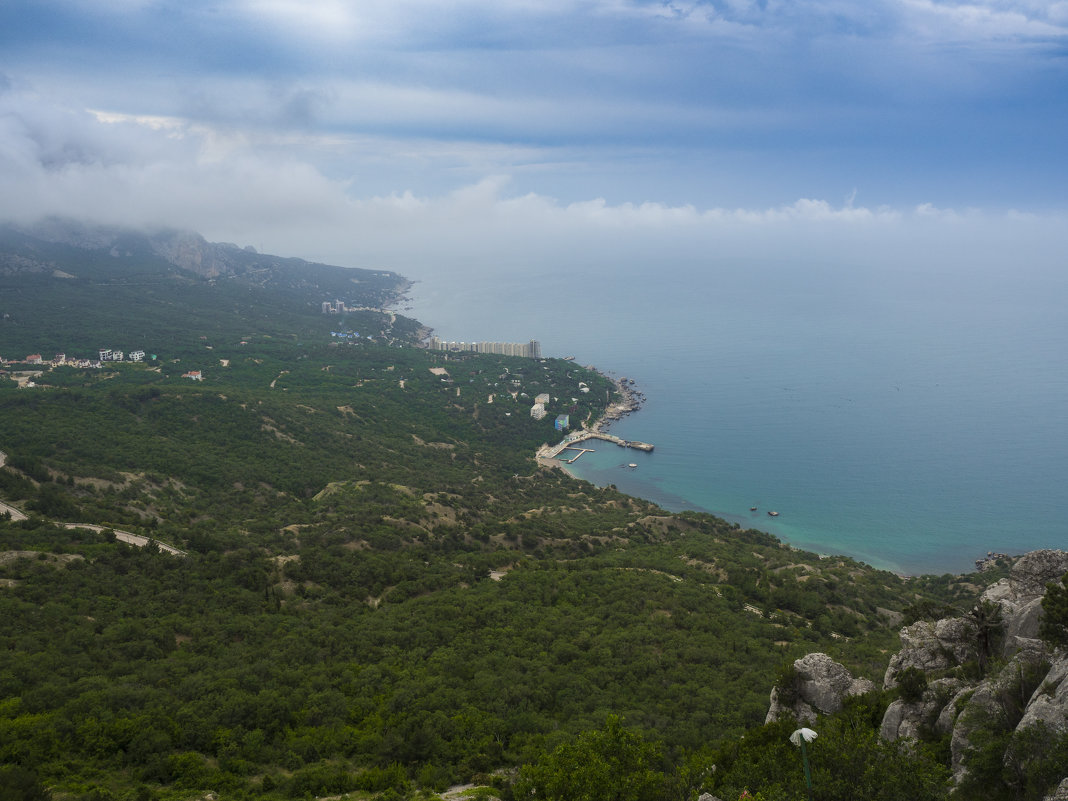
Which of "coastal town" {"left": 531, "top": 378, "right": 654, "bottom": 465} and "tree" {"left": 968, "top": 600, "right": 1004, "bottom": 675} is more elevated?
"tree" {"left": 968, "top": 600, "right": 1004, "bottom": 675}

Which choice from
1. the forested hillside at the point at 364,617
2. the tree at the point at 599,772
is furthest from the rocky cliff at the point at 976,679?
→ the tree at the point at 599,772

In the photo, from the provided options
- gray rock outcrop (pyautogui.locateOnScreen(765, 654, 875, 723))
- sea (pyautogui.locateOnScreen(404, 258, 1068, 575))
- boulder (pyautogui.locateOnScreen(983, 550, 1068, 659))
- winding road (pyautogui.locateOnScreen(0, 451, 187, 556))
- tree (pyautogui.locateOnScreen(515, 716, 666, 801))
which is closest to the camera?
tree (pyautogui.locateOnScreen(515, 716, 666, 801))

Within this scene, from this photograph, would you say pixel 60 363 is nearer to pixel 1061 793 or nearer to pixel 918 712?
pixel 918 712

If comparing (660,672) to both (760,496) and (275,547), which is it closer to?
(275,547)

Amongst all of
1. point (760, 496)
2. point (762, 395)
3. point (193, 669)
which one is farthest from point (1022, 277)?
point (193, 669)

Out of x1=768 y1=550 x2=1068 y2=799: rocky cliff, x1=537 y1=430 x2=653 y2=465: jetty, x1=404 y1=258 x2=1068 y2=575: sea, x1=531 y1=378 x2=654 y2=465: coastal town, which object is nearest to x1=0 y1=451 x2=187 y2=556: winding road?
x1=768 y1=550 x2=1068 y2=799: rocky cliff

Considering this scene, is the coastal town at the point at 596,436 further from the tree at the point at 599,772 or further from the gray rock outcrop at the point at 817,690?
the tree at the point at 599,772

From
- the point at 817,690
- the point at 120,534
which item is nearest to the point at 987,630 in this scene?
the point at 817,690

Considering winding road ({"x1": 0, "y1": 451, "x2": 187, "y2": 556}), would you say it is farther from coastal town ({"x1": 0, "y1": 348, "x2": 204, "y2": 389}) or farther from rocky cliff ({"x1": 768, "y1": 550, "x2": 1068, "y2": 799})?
coastal town ({"x1": 0, "y1": 348, "x2": 204, "y2": 389})

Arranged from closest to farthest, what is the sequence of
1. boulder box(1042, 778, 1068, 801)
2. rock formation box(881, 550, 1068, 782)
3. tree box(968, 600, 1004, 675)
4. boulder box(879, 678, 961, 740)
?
1. boulder box(1042, 778, 1068, 801)
2. rock formation box(881, 550, 1068, 782)
3. boulder box(879, 678, 961, 740)
4. tree box(968, 600, 1004, 675)
